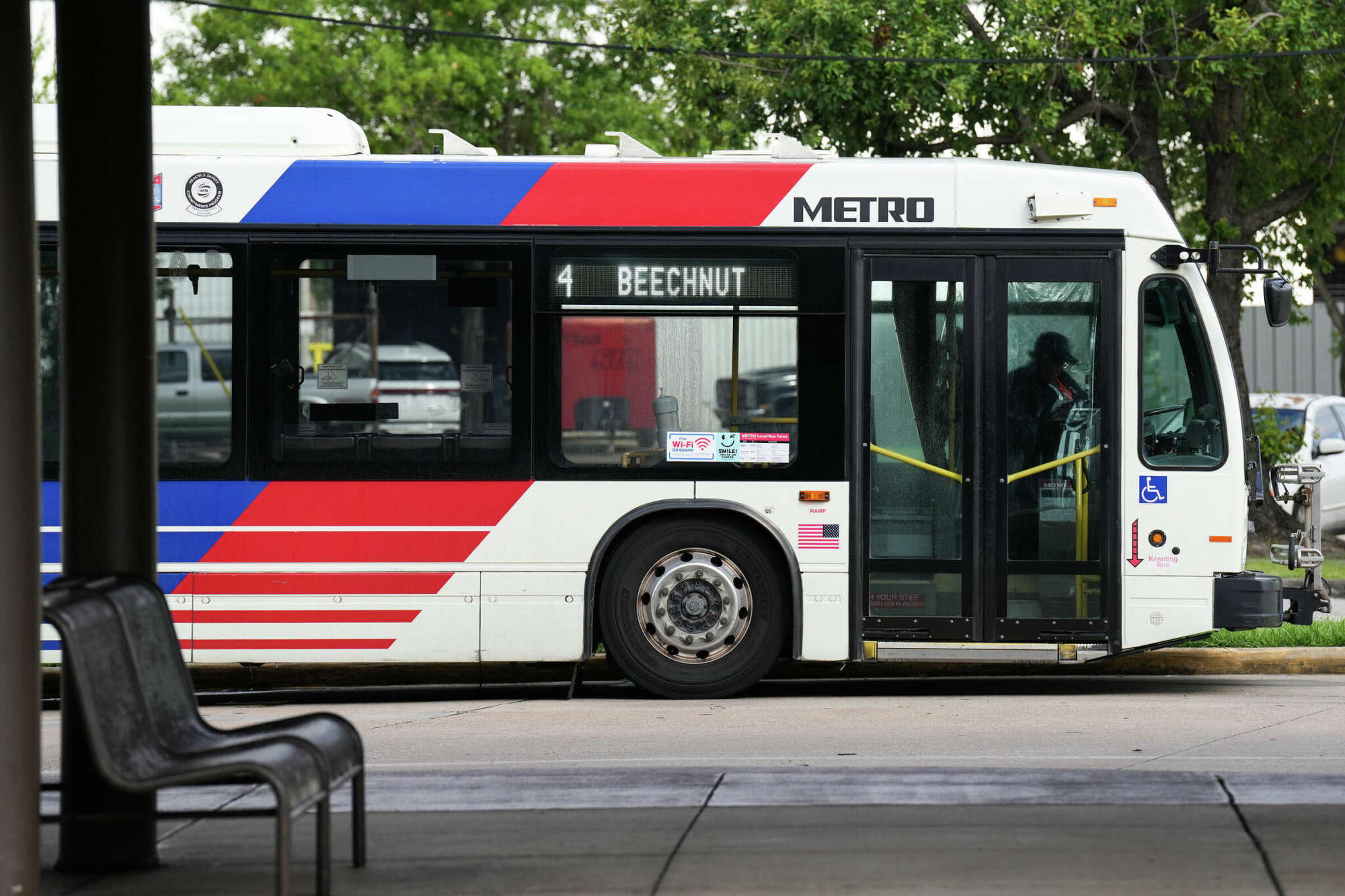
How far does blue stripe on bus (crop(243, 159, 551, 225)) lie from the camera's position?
9.73 m

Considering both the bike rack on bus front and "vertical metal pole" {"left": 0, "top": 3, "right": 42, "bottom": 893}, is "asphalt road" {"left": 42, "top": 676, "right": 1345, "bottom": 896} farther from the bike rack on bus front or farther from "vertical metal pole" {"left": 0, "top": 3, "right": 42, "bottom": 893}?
"vertical metal pole" {"left": 0, "top": 3, "right": 42, "bottom": 893}

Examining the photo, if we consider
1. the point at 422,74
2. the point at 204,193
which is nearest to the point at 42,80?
the point at 422,74

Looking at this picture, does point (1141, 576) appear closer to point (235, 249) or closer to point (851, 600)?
point (851, 600)

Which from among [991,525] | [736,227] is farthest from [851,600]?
[736,227]

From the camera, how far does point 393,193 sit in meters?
9.77

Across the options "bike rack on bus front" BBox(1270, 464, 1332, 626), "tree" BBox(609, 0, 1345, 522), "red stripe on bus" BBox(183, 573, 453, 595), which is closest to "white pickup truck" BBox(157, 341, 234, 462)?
"red stripe on bus" BBox(183, 573, 453, 595)

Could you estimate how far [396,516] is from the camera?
9.59 meters

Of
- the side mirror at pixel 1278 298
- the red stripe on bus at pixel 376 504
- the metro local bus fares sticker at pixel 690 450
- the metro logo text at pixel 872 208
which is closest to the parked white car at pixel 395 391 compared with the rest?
the red stripe on bus at pixel 376 504

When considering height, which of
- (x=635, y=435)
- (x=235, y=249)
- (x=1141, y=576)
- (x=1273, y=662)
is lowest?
(x=1273, y=662)

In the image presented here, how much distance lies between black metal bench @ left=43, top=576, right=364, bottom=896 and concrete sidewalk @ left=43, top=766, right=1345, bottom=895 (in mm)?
427

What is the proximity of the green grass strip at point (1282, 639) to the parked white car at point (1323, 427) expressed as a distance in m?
7.04

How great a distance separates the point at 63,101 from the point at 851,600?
556 centimetres

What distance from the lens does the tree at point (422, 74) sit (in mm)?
30297

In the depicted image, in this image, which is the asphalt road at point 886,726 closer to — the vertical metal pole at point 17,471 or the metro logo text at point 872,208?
the metro logo text at point 872,208
